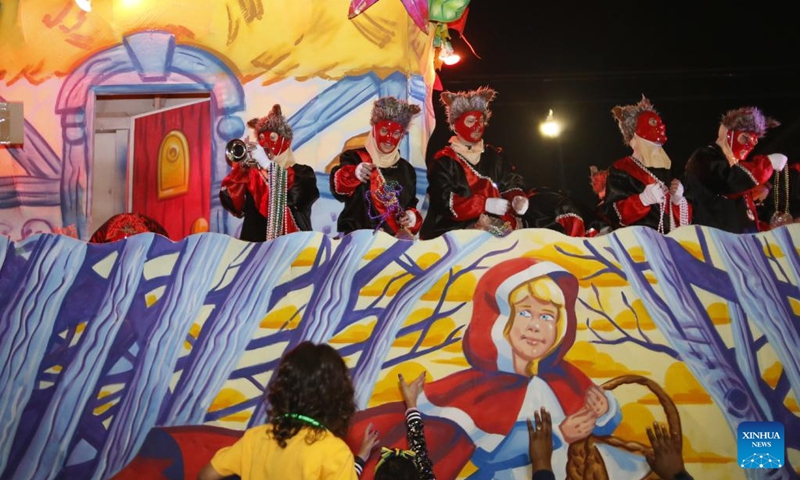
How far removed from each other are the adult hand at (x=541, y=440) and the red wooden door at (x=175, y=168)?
2.80 m

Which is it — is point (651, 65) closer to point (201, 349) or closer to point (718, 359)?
point (718, 359)

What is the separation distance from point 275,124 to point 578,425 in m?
2.47

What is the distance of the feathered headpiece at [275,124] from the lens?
239 inches

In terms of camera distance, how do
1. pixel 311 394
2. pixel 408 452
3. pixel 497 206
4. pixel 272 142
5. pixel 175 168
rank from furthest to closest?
pixel 175 168
pixel 272 142
pixel 497 206
pixel 408 452
pixel 311 394

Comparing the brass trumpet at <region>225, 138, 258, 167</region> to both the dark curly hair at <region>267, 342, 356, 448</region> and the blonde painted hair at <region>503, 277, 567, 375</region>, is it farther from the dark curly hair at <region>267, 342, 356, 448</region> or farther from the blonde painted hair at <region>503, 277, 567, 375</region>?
the dark curly hair at <region>267, 342, 356, 448</region>

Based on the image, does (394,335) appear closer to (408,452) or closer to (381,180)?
(408,452)

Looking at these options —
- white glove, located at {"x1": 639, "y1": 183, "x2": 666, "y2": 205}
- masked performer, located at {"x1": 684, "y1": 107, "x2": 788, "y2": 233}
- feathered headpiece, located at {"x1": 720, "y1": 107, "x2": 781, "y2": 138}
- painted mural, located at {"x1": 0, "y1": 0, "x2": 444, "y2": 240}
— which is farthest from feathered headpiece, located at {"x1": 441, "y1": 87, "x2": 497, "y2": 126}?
feathered headpiece, located at {"x1": 720, "y1": 107, "x2": 781, "y2": 138}

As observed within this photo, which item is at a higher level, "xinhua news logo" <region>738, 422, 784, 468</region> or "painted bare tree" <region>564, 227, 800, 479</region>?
"painted bare tree" <region>564, 227, 800, 479</region>

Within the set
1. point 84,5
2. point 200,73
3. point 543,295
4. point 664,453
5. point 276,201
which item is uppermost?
point 84,5

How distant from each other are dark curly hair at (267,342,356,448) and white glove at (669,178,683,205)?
9.72 ft

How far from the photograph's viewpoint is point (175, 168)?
692 centimetres

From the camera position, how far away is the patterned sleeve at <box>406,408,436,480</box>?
13.7 ft

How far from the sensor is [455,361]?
4941 mm

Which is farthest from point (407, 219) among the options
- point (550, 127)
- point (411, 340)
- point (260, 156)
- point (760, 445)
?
point (550, 127)
